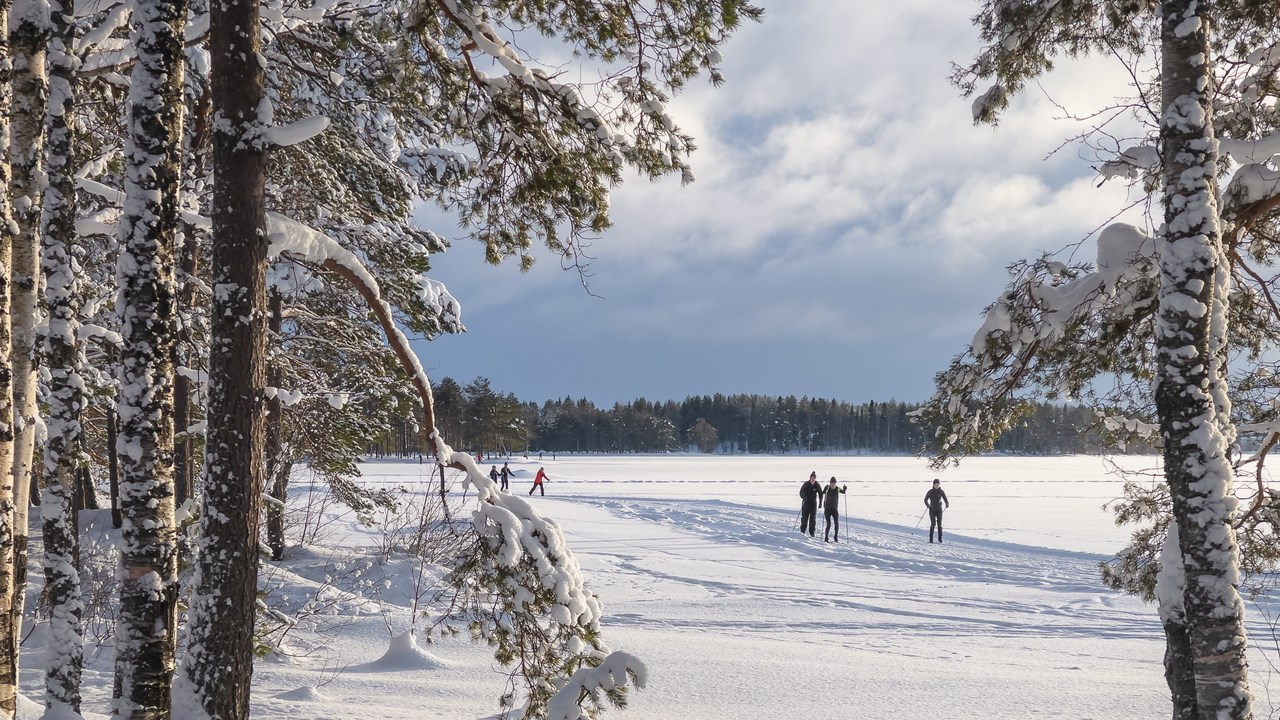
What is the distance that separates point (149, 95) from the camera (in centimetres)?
354

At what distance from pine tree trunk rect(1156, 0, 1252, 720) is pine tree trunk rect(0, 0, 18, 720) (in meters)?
5.13

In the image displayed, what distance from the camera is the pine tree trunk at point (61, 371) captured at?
4223 mm

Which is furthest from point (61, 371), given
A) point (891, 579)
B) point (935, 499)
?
point (935, 499)

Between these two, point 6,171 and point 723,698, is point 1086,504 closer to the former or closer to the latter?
point 723,698

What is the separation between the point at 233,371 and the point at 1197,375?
4605 millimetres

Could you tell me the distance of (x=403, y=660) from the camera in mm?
7301

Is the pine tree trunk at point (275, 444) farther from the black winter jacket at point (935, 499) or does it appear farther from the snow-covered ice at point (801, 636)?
the black winter jacket at point (935, 499)

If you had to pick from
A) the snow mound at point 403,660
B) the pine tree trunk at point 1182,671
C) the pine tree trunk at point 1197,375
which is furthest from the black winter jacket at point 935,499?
the pine tree trunk at point 1197,375

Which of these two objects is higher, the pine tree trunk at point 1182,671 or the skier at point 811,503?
the pine tree trunk at point 1182,671

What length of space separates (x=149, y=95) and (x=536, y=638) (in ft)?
10.1

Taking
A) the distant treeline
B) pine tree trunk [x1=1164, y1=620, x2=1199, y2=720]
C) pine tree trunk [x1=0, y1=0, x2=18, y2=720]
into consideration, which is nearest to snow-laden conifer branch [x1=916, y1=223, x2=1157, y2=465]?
pine tree trunk [x1=1164, y1=620, x2=1199, y2=720]

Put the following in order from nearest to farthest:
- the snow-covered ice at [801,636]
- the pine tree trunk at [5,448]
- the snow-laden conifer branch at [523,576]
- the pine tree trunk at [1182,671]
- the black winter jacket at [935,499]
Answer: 1. the pine tree trunk at [5,448]
2. the snow-laden conifer branch at [523,576]
3. the pine tree trunk at [1182,671]
4. the snow-covered ice at [801,636]
5. the black winter jacket at [935,499]

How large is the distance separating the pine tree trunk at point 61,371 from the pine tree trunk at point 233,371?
116cm

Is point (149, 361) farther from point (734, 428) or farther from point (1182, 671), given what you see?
point (734, 428)
